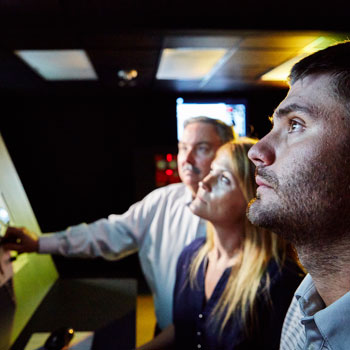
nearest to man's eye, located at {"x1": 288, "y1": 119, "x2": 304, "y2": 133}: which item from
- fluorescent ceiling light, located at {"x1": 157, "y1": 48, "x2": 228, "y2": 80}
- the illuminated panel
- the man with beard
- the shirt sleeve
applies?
the man with beard

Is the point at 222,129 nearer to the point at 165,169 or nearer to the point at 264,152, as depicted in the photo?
the point at 264,152

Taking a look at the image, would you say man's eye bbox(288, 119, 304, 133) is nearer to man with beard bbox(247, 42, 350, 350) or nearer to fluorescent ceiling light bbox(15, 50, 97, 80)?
man with beard bbox(247, 42, 350, 350)

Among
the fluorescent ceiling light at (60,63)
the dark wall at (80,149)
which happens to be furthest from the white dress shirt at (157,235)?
the dark wall at (80,149)

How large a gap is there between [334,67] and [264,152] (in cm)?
19

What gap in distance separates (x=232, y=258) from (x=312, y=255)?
576 mm

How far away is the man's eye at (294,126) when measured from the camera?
28.1 inches

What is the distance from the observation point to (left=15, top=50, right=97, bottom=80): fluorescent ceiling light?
8.88 feet

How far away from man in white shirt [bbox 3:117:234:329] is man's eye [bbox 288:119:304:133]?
1096 millimetres

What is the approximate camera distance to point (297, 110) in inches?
27.9

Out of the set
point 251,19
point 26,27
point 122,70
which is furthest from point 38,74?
point 251,19

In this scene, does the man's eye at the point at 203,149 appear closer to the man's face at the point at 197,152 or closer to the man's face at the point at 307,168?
the man's face at the point at 197,152

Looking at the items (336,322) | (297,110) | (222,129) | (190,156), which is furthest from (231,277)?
(222,129)

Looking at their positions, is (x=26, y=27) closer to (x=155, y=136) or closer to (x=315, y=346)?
(x=315, y=346)

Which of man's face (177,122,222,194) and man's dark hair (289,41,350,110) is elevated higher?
man's dark hair (289,41,350,110)
